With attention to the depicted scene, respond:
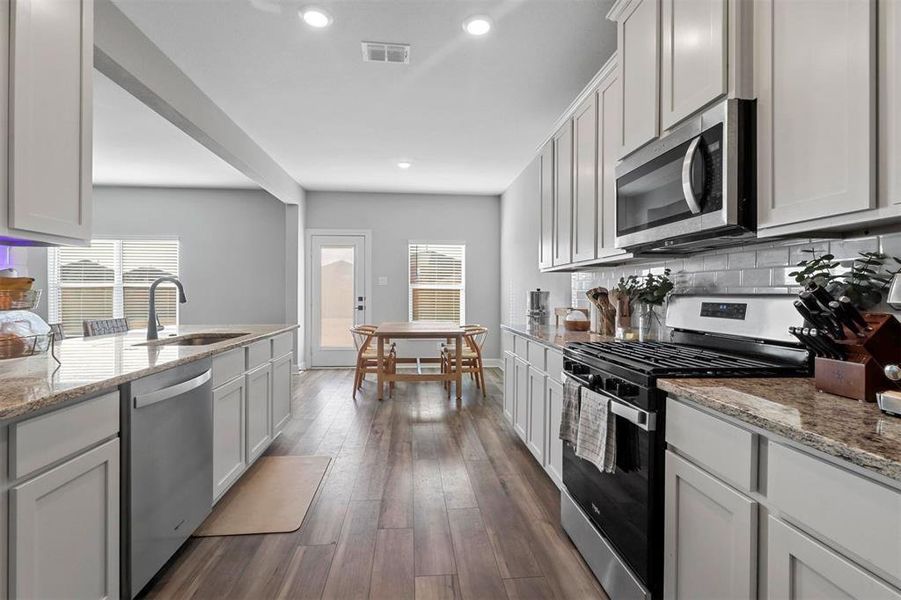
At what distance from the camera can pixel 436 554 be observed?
6.51 ft

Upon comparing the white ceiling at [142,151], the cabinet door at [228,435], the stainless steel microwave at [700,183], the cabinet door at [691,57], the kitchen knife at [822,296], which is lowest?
the cabinet door at [228,435]

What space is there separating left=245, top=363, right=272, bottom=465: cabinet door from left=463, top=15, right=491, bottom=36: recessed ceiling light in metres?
2.35

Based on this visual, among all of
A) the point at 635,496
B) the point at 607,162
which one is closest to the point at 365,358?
the point at 607,162

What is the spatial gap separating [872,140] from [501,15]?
190 cm

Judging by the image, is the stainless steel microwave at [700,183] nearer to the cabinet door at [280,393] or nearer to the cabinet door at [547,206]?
the cabinet door at [547,206]

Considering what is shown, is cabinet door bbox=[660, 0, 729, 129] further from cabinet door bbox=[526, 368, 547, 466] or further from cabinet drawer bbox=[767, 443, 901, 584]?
cabinet door bbox=[526, 368, 547, 466]

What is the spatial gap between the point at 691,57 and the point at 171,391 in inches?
90.5

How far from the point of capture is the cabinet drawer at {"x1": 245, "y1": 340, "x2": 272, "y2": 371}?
272cm

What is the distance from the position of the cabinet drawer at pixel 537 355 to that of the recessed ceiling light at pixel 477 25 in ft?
5.94

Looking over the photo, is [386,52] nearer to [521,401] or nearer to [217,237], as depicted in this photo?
[521,401]

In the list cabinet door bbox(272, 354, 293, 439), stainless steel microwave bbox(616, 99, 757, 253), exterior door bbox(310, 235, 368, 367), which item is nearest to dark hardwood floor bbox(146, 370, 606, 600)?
cabinet door bbox(272, 354, 293, 439)

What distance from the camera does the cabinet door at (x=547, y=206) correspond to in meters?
3.42

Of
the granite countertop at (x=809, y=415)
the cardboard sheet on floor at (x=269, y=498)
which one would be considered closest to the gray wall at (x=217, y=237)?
the cardboard sheet on floor at (x=269, y=498)

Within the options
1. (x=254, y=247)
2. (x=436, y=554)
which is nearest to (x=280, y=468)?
(x=436, y=554)
